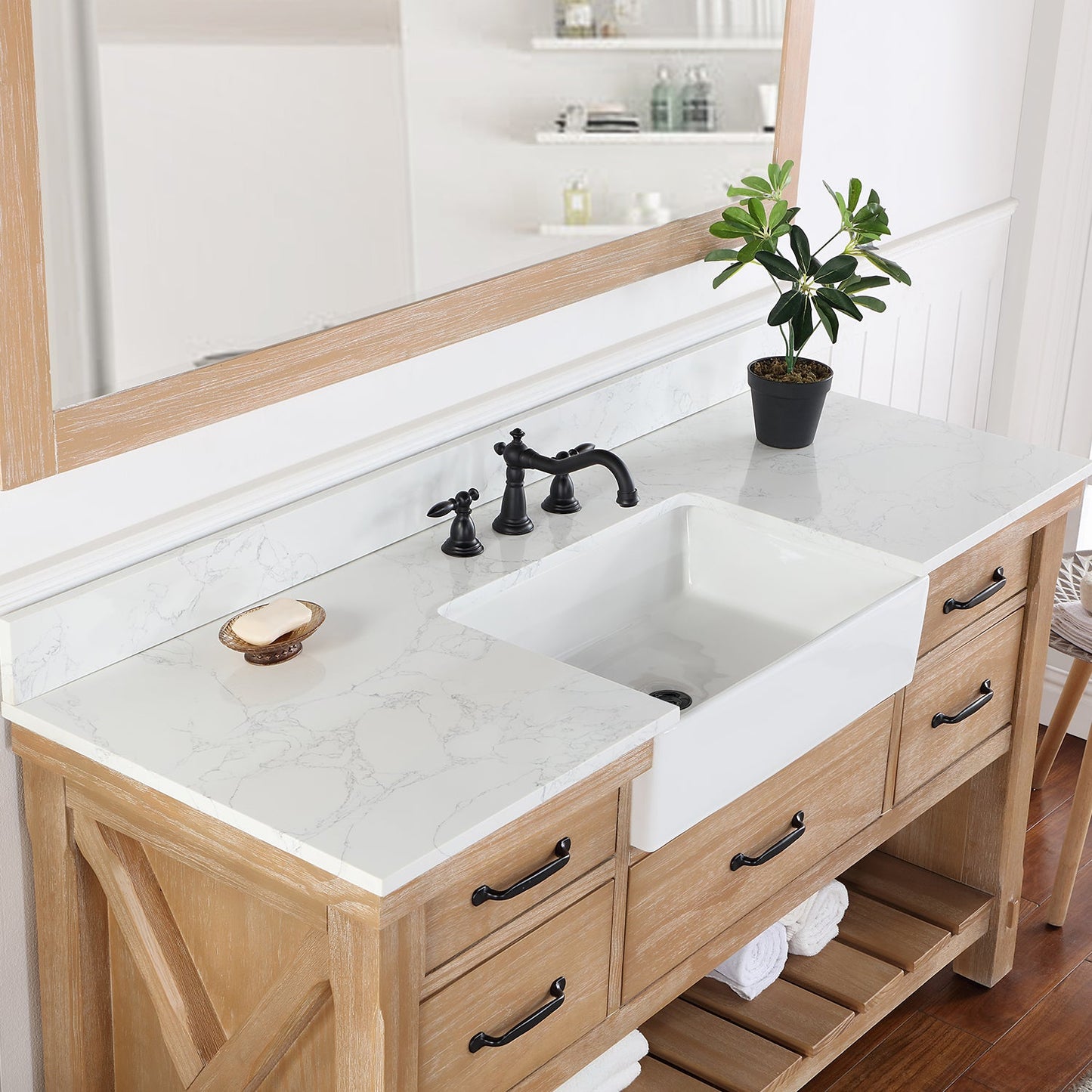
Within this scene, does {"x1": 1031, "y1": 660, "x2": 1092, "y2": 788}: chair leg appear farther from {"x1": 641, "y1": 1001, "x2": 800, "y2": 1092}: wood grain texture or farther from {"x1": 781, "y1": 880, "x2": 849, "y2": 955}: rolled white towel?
{"x1": 641, "y1": 1001, "x2": 800, "y2": 1092}: wood grain texture

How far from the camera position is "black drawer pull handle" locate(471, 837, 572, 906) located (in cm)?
148

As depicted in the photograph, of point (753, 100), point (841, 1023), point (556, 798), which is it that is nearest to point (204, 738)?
point (556, 798)

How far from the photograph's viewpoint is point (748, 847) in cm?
188

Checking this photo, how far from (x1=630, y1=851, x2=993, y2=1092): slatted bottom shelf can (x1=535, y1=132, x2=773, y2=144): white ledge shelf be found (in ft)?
4.25

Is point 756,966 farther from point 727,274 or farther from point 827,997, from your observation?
point 727,274

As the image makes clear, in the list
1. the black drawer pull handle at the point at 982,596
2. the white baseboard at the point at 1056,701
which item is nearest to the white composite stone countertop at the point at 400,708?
the black drawer pull handle at the point at 982,596

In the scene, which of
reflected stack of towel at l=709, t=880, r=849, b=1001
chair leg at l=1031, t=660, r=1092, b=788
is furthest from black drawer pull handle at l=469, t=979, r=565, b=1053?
chair leg at l=1031, t=660, r=1092, b=788

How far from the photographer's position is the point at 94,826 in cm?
165

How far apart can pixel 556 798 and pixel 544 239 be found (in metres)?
0.91

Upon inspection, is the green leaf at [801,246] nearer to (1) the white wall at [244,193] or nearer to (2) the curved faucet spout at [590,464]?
(2) the curved faucet spout at [590,464]

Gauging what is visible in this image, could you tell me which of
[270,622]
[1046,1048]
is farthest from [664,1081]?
[270,622]

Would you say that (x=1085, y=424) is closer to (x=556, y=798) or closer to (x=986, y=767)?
(x=986, y=767)

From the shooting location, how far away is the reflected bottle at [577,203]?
2090mm

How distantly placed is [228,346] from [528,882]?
704 millimetres
